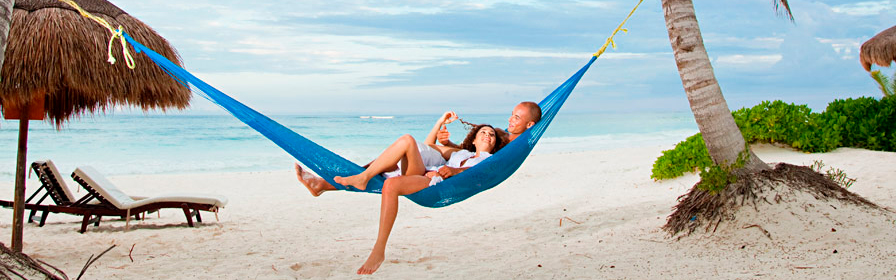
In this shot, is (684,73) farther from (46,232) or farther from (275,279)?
(46,232)

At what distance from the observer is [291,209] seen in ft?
17.7

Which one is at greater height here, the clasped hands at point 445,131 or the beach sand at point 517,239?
the clasped hands at point 445,131

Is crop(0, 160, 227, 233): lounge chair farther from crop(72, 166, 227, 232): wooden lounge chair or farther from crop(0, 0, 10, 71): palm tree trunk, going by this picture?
crop(0, 0, 10, 71): palm tree trunk

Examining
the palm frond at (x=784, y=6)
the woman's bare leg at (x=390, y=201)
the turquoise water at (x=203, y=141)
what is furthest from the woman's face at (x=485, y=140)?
the turquoise water at (x=203, y=141)

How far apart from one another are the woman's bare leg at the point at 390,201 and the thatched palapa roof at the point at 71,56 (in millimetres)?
1442

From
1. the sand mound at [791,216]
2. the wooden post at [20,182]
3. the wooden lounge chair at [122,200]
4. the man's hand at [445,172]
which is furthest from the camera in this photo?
the wooden lounge chair at [122,200]

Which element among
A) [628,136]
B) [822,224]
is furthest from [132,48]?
[628,136]

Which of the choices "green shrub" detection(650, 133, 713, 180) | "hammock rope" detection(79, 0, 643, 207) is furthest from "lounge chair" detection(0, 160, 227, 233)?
"green shrub" detection(650, 133, 713, 180)

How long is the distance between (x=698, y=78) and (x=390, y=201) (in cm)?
156

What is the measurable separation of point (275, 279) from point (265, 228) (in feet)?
5.59

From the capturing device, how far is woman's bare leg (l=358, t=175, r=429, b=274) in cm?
254

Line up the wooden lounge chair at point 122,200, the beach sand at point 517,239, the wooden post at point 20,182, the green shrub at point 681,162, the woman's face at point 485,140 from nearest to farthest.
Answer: the beach sand at point 517,239 < the woman's face at point 485,140 < the wooden post at point 20,182 < the wooden lounge chair at point 122,200 < the green shrub at point 681,162

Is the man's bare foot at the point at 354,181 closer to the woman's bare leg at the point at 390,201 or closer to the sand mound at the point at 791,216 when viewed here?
the woman's bare leg at the point at 390,201

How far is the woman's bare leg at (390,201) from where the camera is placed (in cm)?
254
